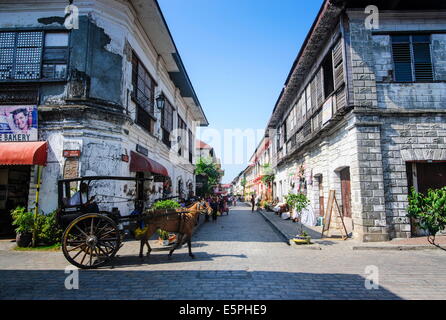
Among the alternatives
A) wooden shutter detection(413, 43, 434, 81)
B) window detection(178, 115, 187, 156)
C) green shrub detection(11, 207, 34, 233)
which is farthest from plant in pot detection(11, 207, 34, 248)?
wooden shutter detection(413, 43, 434, 81)

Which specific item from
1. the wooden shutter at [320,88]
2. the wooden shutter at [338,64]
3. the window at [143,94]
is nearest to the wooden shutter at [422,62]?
the wooden shutter at [338,64]

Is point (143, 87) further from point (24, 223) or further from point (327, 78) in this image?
point (327, 78)

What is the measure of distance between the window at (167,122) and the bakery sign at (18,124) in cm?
618

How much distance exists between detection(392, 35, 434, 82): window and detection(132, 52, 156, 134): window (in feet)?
31.7

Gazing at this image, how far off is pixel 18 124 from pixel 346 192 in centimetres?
1194

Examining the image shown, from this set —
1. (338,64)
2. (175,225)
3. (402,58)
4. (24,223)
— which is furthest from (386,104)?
(24,223)

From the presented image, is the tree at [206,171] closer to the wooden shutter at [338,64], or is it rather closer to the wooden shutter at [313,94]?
the wooden shutter at [313,94]

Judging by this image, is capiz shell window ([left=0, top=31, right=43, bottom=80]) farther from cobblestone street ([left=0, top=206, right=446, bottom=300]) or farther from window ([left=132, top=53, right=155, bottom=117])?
cobblestone street ([left=0, top=206, right=446, bottom=300])

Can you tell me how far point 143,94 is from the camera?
11289 mm

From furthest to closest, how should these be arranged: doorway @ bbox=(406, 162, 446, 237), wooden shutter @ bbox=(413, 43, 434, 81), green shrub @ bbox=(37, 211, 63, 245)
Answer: wooden shutter @ bbox=(413, 43, 434, 81) → doorway @ bbox=(406, 162, 446, 237) → green shrub @ bbox=(37, 211, 63, 245)

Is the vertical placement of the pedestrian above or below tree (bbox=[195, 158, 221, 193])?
below

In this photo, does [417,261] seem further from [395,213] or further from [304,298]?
[304,298]

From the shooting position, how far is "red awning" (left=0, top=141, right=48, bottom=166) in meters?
7.66
